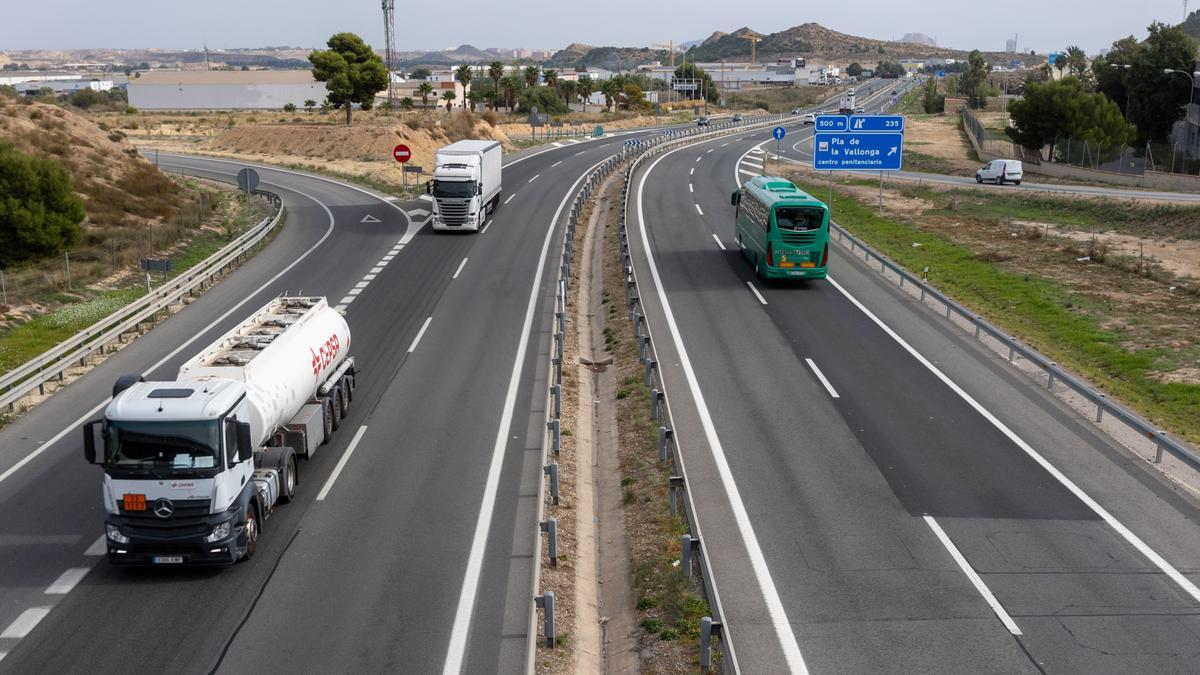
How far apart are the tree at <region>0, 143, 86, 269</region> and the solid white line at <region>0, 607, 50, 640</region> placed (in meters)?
28.7

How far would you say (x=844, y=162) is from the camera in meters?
49.8

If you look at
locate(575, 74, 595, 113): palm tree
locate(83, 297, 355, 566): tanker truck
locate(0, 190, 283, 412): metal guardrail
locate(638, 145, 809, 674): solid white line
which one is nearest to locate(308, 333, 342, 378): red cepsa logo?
locate(83, 297, 355, 566): tanker truck

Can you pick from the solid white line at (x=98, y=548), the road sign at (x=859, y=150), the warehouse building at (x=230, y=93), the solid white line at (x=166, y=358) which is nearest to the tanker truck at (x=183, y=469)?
the solid white line at (x=98, y=548)

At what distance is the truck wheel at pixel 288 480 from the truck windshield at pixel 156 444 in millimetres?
2841

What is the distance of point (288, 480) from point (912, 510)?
10.7 metres

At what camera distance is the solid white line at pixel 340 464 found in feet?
60.0

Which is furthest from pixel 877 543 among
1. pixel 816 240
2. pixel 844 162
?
pixel 844 162

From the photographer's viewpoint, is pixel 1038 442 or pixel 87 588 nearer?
pixel 87 588

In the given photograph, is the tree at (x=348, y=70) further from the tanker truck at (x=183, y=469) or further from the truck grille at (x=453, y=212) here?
the tanker truck at (x=183, y=469)

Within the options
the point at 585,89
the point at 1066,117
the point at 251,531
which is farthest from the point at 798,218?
the point at 585,89

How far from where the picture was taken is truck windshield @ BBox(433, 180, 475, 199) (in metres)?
45.1

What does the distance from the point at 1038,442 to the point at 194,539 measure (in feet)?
51.7

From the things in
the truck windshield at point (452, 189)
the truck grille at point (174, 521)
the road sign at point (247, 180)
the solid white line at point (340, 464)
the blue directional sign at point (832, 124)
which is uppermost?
the blue directional sign at point (832, 124)

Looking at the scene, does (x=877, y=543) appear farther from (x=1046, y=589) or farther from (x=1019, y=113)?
(x=1019, y=113)
